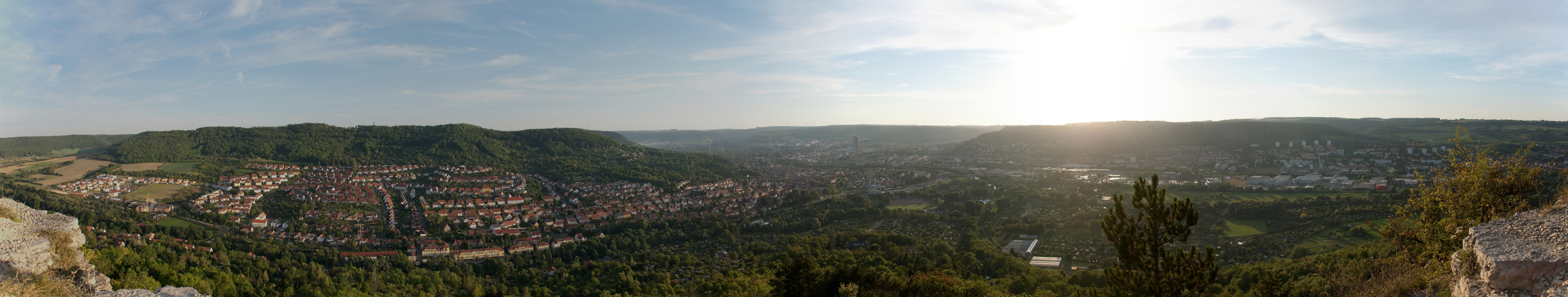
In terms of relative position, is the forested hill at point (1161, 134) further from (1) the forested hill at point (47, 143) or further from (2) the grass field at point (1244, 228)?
(1) the forested hill at point (47, 143)

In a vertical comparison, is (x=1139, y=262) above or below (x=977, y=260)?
above

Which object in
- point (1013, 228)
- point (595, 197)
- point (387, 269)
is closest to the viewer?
point (387, 269)

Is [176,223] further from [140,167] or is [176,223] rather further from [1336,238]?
[1336,238]

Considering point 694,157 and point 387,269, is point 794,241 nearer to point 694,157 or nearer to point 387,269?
point 387,269

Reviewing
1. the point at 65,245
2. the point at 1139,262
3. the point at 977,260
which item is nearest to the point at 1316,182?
the point at 977,260

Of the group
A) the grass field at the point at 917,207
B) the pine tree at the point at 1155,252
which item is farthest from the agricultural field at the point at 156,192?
the pine tree at the point at 1155,252

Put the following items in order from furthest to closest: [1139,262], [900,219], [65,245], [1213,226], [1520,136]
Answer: [1520,136], [900,219], [1213,226], [65,245], [1139,262]

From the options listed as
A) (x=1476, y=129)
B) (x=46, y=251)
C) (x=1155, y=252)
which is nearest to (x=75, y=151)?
(x=46, y=251)

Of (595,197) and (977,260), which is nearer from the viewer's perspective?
(977,260)
